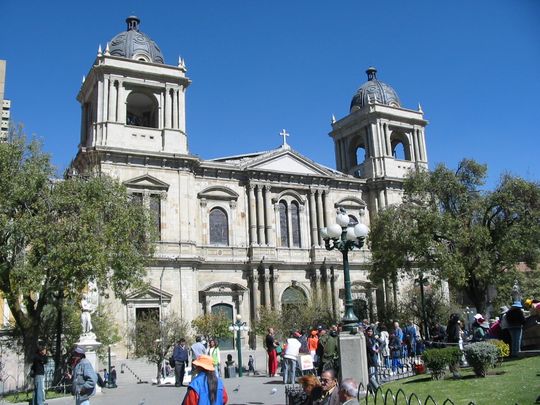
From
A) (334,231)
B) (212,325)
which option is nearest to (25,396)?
(334,231)

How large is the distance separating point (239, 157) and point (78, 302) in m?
20.5

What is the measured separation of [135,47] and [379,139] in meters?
19.9

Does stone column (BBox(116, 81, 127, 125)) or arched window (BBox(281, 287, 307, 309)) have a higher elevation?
stone column (BBox(116, 81, 127, 125))

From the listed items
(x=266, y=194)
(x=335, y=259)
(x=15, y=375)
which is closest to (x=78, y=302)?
(x=15, y=375)

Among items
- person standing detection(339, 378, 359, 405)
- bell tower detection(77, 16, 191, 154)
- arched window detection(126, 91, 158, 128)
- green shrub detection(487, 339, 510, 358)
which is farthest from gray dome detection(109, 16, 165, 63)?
person standing detection(339, 378, 359, 405)

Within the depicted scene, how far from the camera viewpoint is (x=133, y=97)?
38.2 m

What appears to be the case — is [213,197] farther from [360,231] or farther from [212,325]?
[360,231]

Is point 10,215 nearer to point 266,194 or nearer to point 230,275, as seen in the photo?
point 230,275

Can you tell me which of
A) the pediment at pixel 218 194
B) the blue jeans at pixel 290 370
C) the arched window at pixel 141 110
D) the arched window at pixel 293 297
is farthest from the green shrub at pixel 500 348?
the arched window at pixel 141 110

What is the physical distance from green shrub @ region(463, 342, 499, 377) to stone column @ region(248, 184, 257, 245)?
25.0 meters

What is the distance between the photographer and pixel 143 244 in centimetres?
2300

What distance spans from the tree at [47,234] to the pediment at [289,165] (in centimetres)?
1929

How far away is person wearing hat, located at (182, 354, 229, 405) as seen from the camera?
21.7 ft

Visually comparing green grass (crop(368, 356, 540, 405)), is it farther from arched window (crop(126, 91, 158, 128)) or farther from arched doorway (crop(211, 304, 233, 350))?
arched window (crop(126, 91, 158, 128))
